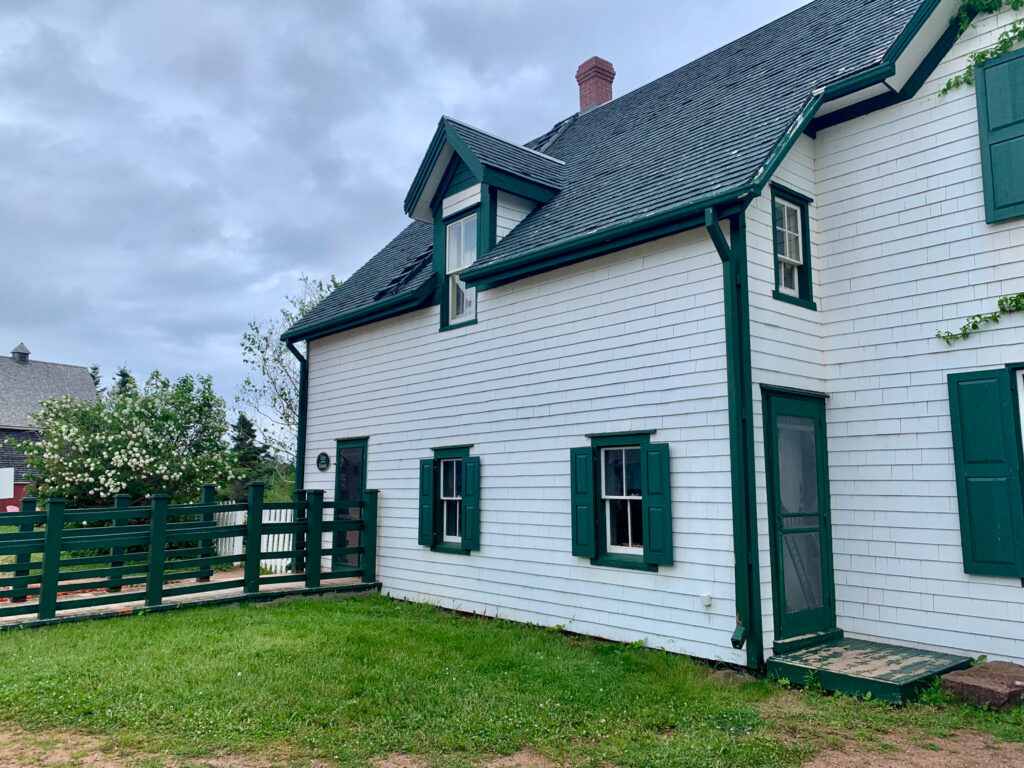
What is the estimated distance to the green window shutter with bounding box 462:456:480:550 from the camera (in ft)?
30.2

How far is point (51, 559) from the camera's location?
8320 mm

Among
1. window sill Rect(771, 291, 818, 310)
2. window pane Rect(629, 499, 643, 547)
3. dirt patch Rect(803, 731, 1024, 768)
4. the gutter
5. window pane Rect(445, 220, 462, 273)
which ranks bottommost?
dirt patch Rect(803, 731, 1024, 768)

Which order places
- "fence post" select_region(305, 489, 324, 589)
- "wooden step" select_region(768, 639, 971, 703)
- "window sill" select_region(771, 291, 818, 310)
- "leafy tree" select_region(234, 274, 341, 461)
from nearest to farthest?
"wooden step" select_region(768, 639, 971, 703)
"window sill" select_region(771, 291, 818, 310)
"fence post" select_region(305, 489, 324, 589)
"leafy tree" select_region(234, 274, 341, 461)

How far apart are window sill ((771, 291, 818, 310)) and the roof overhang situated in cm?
212

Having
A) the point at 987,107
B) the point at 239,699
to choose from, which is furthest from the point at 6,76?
the point at 987,107

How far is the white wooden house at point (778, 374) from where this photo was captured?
6.30m

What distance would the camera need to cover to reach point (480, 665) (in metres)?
6.39

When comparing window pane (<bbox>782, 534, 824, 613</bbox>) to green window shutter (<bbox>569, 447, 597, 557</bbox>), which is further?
green window shutter (<bbox>569, 447, 597, 557</bbox>)

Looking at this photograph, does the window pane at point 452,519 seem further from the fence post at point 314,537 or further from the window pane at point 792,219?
the window pane at point 792,219

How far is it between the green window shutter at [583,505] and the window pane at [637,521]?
45 cm

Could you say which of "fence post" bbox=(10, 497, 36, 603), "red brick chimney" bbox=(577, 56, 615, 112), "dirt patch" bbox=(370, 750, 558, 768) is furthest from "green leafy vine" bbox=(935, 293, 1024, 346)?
"fence post" bbox=(10, 497, 36, 603)

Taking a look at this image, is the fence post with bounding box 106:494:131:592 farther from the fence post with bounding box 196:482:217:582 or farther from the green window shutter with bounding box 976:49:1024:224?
the green window shutter with bounding box 976:49:1024:224

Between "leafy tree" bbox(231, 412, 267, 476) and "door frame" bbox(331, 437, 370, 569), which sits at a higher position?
"leafy tree" bbox(231, 412, 267, 476)

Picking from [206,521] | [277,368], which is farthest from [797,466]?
[277,368]
